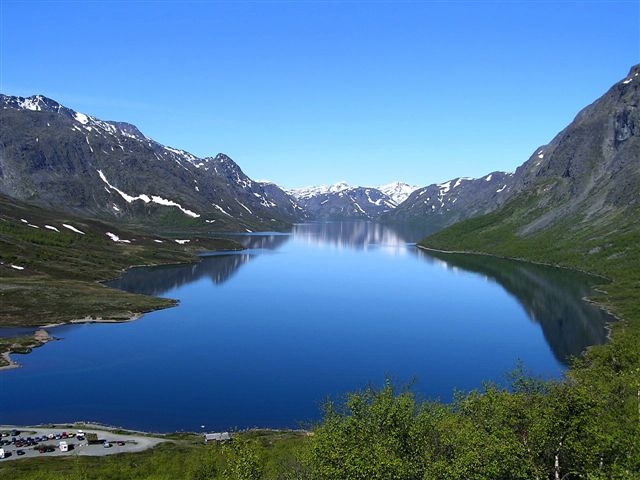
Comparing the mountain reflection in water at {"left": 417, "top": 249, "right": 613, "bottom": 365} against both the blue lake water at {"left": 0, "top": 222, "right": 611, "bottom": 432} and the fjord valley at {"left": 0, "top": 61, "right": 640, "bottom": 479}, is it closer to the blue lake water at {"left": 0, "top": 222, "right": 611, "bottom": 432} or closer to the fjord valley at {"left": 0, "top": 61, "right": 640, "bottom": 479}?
the blue lake water at {"left": 0, "top": 222, "right": 611, "bottom": 432}

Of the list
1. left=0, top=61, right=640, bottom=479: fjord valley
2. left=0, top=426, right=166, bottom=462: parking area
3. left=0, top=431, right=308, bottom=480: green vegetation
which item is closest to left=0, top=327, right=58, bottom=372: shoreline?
left=0, top=61, right=640, bottom=479: fjord valley

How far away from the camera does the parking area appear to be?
65.3m

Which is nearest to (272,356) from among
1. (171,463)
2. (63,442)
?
(63,442)

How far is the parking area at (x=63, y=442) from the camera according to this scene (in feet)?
214

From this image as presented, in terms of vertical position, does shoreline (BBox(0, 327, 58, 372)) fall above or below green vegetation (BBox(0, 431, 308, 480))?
below

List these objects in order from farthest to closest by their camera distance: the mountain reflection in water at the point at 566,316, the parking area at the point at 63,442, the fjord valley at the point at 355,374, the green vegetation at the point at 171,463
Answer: the mountain reflection in water at the point at 566,316 < the parking area at the point at 63,442 < the green vegetation at the point at 171,463 < the fjord valley at the point at 355,374

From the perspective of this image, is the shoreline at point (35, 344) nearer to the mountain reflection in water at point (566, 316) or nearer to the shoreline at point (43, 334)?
the shoreline at point (43, 334)

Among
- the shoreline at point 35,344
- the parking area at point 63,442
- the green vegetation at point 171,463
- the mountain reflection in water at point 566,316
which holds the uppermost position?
the mountain reflection in water at point 566,316

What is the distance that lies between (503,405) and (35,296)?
15916cm

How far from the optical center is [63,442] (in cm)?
6719

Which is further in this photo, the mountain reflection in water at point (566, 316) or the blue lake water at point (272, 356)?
the mountain reflection in water at point (566, 316)

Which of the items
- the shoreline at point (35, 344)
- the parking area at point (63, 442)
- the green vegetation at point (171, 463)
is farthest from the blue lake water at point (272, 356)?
the green vegetation at point (171, 463)

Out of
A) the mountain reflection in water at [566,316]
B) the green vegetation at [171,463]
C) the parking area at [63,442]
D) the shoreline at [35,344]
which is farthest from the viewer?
the mountain reflection in water at [566,316]

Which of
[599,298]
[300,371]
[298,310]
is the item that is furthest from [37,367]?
[599,298]
